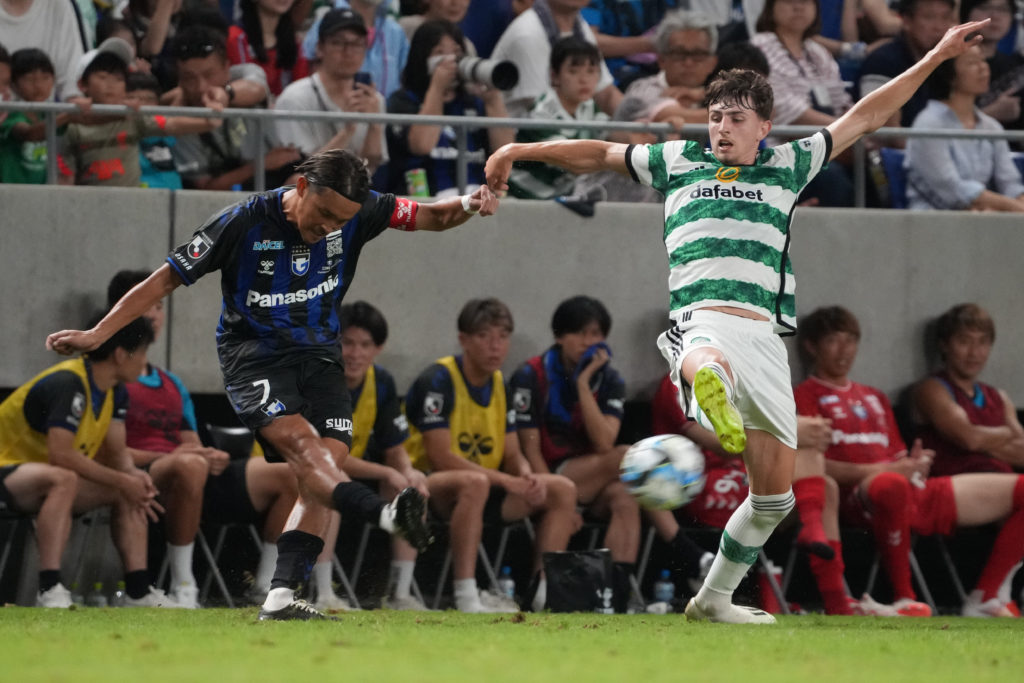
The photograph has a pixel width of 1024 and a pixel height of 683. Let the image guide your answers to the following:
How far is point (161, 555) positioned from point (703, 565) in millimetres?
3804

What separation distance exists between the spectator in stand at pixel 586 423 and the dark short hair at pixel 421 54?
2083 millimetres

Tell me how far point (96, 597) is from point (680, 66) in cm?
585

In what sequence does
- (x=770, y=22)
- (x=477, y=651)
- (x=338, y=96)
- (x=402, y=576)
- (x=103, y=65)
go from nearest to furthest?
(x=477, y=651)
(x=402, y=576)
(x=103, y=65)
(x=338, y=96)
(x=770, y=22)

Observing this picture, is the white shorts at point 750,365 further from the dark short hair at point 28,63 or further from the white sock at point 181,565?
the dark short hair at point 28,63

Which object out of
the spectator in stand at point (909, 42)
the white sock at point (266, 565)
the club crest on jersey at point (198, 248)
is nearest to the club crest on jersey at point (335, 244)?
the club crest on jersey at point (198, 248)

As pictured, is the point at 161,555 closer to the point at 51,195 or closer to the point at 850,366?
the point at 51,195

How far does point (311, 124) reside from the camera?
10.2 metres

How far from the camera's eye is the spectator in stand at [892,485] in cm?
1004

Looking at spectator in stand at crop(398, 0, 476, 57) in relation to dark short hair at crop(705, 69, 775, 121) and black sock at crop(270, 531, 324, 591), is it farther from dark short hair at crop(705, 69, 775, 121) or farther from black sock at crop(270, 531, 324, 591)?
black sock at crop(270, 531, 324, 591)

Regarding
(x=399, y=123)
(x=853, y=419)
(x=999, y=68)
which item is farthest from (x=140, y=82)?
(x=999, y=68)

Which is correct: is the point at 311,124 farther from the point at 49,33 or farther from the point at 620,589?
the point at 620,589

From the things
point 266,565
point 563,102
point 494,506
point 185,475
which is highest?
point 563,102

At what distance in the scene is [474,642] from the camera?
19.1 ft

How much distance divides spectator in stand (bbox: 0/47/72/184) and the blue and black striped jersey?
3382mm
